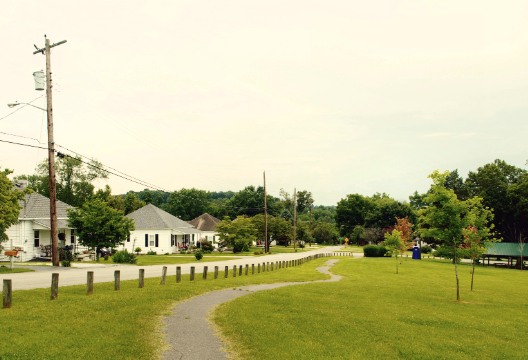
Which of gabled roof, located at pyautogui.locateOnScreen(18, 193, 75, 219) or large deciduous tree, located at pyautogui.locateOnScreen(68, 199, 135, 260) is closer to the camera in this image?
large deciduous tree, located at pyautogui.locateOnScreen(68, 199, 135, 260)

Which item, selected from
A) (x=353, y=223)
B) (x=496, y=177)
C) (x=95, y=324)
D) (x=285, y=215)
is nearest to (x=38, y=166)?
(x=285, y=215)

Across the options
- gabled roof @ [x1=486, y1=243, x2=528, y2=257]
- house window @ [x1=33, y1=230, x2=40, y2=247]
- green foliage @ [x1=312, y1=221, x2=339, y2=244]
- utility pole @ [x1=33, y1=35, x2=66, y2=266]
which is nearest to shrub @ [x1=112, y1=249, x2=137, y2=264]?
utility pole @ [x1=33, y1=35, x2=66, y2=266]

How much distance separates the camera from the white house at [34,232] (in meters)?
34.0

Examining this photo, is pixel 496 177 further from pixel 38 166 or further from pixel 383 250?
pixel 38 166

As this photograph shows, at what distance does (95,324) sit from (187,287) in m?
7.46

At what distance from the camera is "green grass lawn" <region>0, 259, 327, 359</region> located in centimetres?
741

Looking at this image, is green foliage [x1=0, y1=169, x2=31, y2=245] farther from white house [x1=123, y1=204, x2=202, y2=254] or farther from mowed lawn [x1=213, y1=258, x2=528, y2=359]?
white house [x1=123, y1=204, x2=202, y2=254]

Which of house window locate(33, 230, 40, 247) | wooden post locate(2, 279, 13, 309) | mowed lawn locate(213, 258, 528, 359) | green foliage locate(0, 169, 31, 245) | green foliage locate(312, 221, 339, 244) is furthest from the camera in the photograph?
green foliage locate(312, 221, 339, 244)

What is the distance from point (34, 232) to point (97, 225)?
8.37 m

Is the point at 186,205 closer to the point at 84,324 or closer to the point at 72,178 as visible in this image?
the point at 72,178

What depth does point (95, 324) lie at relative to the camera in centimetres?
935

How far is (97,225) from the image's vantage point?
32188mm

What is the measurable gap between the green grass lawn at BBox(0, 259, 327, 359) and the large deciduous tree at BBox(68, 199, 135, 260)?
1897 centimetres

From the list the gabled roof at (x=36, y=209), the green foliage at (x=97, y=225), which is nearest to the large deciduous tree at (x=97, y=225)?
the green foliage at (x=97, y=225)
